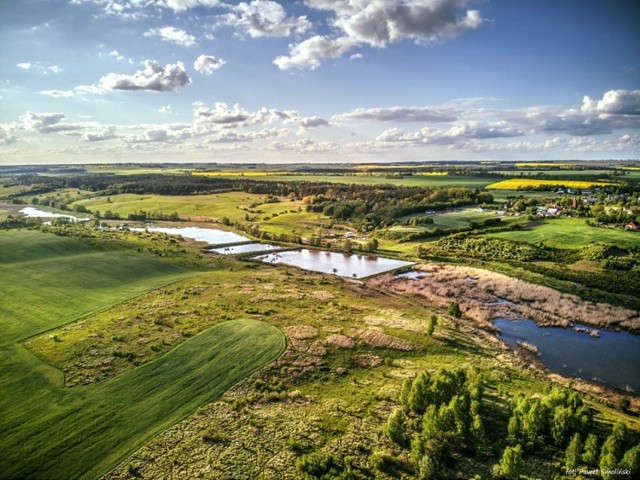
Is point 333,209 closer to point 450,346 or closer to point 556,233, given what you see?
point 556,233

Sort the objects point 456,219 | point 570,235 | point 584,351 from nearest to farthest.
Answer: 1. point 584,351
2. point 570,235
3. point 456,219

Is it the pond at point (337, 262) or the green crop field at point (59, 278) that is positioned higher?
the green crop field at point (59, 278)

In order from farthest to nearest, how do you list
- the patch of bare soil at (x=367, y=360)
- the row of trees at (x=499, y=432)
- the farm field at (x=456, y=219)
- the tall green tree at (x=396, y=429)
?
1. the farm field at (x=456, y=219)
2. the patch of bare soil at (x=367, y=360)
3. the tall green tree at (x=396, y=429)
4. the row of trees at (x=499, y=432)

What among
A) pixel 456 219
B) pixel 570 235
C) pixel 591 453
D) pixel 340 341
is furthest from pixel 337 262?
pixel 591 453

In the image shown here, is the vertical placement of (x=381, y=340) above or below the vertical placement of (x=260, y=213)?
below

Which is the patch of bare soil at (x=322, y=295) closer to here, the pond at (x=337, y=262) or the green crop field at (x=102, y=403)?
the pond at (x=337, y=262)

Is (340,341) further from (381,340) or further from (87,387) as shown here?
(87,387)

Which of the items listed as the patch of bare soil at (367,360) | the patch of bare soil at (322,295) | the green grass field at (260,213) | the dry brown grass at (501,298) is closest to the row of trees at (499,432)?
the patch of bare soil at (367,360)
